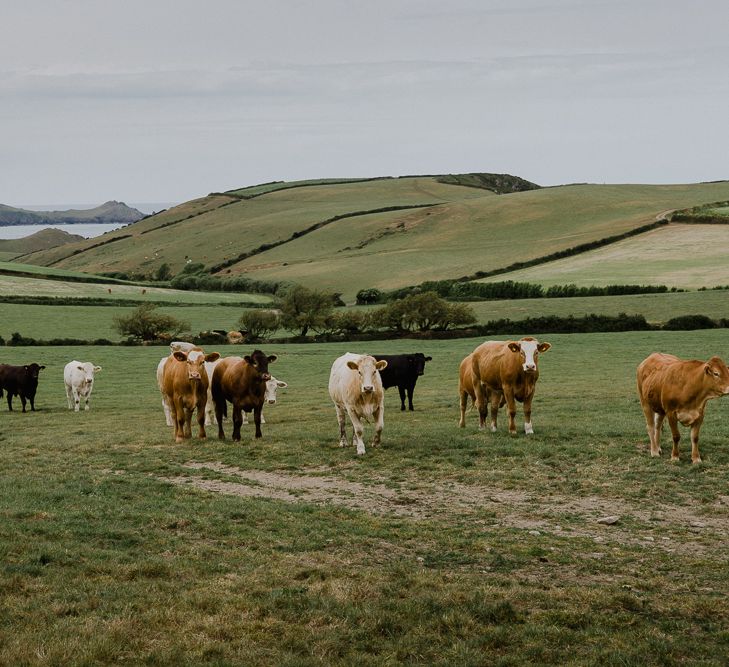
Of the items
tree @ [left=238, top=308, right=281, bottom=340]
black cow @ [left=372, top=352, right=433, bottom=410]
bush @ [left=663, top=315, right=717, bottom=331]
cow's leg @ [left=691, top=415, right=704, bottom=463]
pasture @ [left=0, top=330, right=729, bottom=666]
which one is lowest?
pasture @ [left=0, top=330, right=729, bottom=666]

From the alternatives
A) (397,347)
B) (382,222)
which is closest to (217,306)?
(397,347)

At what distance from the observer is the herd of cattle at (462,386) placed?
17125 mm

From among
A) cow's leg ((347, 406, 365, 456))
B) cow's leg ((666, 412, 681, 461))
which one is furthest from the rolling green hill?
cow's leg ((666, 412, 681, 461))

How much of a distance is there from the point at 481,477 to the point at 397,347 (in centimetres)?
3824

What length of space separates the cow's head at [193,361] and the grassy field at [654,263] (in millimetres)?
59570

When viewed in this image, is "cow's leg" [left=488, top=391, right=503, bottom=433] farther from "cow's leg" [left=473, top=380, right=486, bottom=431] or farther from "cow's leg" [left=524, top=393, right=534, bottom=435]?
"cow's leg" [left=524, top=393, right=534, bottom=435]

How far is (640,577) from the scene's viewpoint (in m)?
10.3

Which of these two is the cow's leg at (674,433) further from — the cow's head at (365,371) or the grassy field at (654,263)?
the grassy field at (654,263)

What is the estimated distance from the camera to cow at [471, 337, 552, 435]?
20.5m

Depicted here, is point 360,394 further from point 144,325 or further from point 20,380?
point 144,325

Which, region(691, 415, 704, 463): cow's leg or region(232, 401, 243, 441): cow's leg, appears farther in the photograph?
region(232, 401, 243, 441): cow's leg

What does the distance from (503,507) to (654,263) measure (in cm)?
7585

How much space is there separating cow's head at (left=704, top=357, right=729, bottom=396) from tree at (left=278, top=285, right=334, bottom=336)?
47.4m

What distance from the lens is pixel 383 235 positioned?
142 metres
